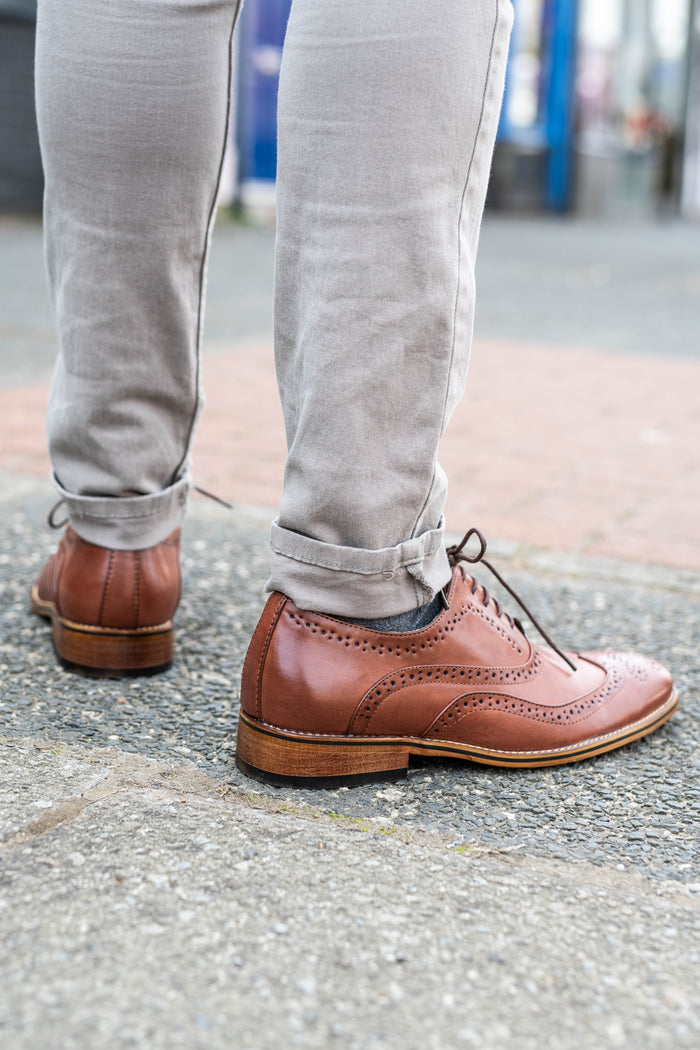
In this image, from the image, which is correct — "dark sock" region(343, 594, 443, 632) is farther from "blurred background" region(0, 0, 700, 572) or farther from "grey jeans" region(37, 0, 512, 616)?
"blurred background" region(0, 0, 700, 572)

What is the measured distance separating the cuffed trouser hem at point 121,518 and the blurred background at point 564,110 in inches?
301

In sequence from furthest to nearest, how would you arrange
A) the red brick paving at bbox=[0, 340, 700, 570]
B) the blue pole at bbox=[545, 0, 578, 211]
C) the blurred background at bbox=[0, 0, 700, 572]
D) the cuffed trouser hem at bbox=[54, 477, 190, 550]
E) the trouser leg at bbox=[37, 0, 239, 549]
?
the blue pole at bbox=[545, 0, 578, 211]
the blurred background at bbox=[0, 0, 700, 572]
the red brick paving at bbox=[0, 340, 700, 570]
the cuffed trouser hem at bbox=[54, 477, 190, 550]
the trouser leg at bbox=[37, 0, 239, 549]

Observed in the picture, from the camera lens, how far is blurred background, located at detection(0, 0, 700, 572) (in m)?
2.46

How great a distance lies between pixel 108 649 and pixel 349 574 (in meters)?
0.43

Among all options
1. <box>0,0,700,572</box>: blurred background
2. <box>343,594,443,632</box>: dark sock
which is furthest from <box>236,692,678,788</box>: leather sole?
<box>0,0,700,572</box>: blurred background

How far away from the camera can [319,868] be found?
3.41 feet

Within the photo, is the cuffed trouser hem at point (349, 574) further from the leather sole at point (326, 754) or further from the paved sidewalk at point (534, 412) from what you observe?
the paved sidewalk at point (534, 412)

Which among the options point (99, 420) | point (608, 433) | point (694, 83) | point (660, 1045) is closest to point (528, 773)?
point (660, 1045)

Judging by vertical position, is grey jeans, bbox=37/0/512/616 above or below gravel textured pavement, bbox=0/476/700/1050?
above

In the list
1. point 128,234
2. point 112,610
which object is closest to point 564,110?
point 128,234

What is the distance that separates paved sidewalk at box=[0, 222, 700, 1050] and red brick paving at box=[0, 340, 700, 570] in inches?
7.9

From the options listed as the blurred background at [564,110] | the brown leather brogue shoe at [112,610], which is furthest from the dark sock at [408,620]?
the blurred background at [564,110]

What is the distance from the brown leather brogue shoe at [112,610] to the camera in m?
1.46

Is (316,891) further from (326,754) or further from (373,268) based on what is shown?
(373,268)
